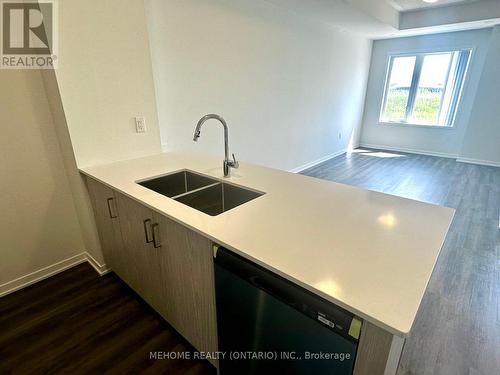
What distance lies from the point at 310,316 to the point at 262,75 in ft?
10.3

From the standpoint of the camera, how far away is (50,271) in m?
2.11

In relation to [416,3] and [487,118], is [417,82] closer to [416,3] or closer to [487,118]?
[487,118]

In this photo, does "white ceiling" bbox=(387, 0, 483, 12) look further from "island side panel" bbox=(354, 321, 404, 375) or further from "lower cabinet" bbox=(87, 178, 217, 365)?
"island side panel" bbox=(354, 321, 404, 375)

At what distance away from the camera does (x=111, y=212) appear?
1.68 metres

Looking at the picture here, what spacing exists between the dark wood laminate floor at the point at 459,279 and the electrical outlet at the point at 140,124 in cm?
232

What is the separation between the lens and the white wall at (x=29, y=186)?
1.70m

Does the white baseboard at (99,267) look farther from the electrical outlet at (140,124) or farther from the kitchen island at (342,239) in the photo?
the electrical outlet at (140,124)

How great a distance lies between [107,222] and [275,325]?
143cm

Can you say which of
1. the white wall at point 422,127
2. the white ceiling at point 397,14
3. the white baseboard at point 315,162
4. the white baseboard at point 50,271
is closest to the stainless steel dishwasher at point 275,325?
the white baseboard at point 50,271

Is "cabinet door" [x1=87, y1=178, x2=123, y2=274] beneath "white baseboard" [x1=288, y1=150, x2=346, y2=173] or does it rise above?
above

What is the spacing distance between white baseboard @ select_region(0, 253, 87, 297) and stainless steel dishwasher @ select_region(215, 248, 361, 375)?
1713mm

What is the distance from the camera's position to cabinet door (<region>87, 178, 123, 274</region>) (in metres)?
1.66

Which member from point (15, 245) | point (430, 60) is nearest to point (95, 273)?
point (15, 245)

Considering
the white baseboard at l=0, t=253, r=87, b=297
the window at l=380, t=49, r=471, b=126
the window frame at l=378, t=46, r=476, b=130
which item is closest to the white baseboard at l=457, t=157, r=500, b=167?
the window frame at l=378, t=46, r=476, b=130
